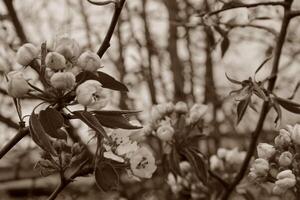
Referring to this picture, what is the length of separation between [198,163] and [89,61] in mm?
864

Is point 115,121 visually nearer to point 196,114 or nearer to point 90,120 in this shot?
point 90,120

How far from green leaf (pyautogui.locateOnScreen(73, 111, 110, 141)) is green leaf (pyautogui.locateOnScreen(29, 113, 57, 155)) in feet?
0.33

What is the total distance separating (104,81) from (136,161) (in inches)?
13.1

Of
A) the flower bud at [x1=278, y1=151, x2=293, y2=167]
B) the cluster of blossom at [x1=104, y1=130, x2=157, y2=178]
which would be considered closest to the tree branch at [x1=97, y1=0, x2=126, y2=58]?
the cluster of blossom at [x1=104, y1=130, x2=157, y2=178]

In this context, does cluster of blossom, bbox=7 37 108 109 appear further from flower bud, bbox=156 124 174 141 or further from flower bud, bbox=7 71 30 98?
flower bud, bbox=156 124 174 141

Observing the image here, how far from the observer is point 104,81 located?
5.46 feet

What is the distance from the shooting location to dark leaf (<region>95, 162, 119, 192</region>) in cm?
170

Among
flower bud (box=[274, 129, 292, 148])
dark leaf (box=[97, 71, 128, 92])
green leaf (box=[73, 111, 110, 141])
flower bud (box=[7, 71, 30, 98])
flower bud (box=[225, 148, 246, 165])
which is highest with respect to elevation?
flower bud (box=[7, 71, 30, 98])

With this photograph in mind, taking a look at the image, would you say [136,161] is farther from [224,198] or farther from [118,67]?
[118,67]

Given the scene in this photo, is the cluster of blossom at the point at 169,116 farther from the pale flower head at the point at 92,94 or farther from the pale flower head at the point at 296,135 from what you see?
the pale flower head at the point at 92,94

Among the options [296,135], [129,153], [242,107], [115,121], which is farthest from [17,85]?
[296,135]

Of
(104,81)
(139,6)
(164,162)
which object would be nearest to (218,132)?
(139,6)

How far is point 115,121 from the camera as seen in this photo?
1573mm

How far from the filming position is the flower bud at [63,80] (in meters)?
1.47
